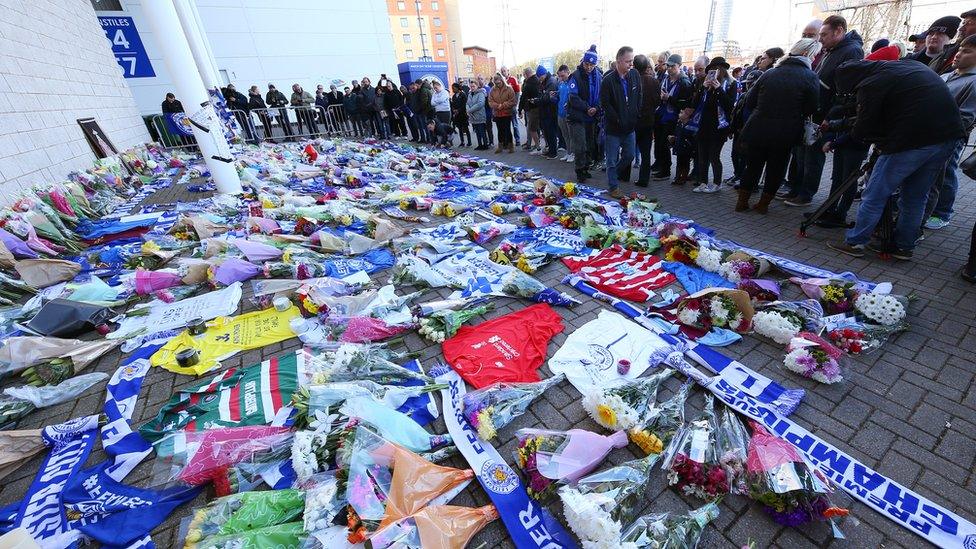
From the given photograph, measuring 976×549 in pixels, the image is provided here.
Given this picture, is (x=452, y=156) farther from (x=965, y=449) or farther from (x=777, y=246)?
(x=965, y=449)

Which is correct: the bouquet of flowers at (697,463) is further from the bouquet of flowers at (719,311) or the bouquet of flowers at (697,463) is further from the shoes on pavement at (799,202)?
the shoes on pavement at (799,202)

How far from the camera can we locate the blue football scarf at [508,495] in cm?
204

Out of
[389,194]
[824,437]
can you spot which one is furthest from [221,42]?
[824,437]

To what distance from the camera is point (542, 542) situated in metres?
2.02

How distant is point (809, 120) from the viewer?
5465 millimetres

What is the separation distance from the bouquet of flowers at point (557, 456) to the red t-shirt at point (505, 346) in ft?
2.42

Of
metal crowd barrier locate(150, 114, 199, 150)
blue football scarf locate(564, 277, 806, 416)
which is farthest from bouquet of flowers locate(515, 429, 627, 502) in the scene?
metal crowd barrier locate(150, 114, 199, 150)

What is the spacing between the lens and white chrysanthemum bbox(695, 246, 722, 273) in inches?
175

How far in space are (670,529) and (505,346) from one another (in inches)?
71.3

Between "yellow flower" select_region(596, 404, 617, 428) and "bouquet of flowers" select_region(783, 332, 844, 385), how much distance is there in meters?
1.54

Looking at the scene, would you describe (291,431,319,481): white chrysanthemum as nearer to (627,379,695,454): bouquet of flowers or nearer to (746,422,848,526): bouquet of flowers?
(627,379,695,454): bouquet of flowers

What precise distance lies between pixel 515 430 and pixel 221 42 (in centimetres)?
2449

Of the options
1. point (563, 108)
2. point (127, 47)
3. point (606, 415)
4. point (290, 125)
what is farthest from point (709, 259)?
point (127, 47)

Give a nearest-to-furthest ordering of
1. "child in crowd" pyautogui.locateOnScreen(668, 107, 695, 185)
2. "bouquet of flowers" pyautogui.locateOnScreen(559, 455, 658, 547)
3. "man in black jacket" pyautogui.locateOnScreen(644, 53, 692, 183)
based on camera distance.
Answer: "bouquet of flowers" pyautogui.locateOnScreen(559, 455, 658, 547) → "child in crowd" pyautogui.locateOnScreen(668, 107, 695, 185) → "man in black jacket" pyautogui.locateOnScreen(644, 53, 692, 183)
